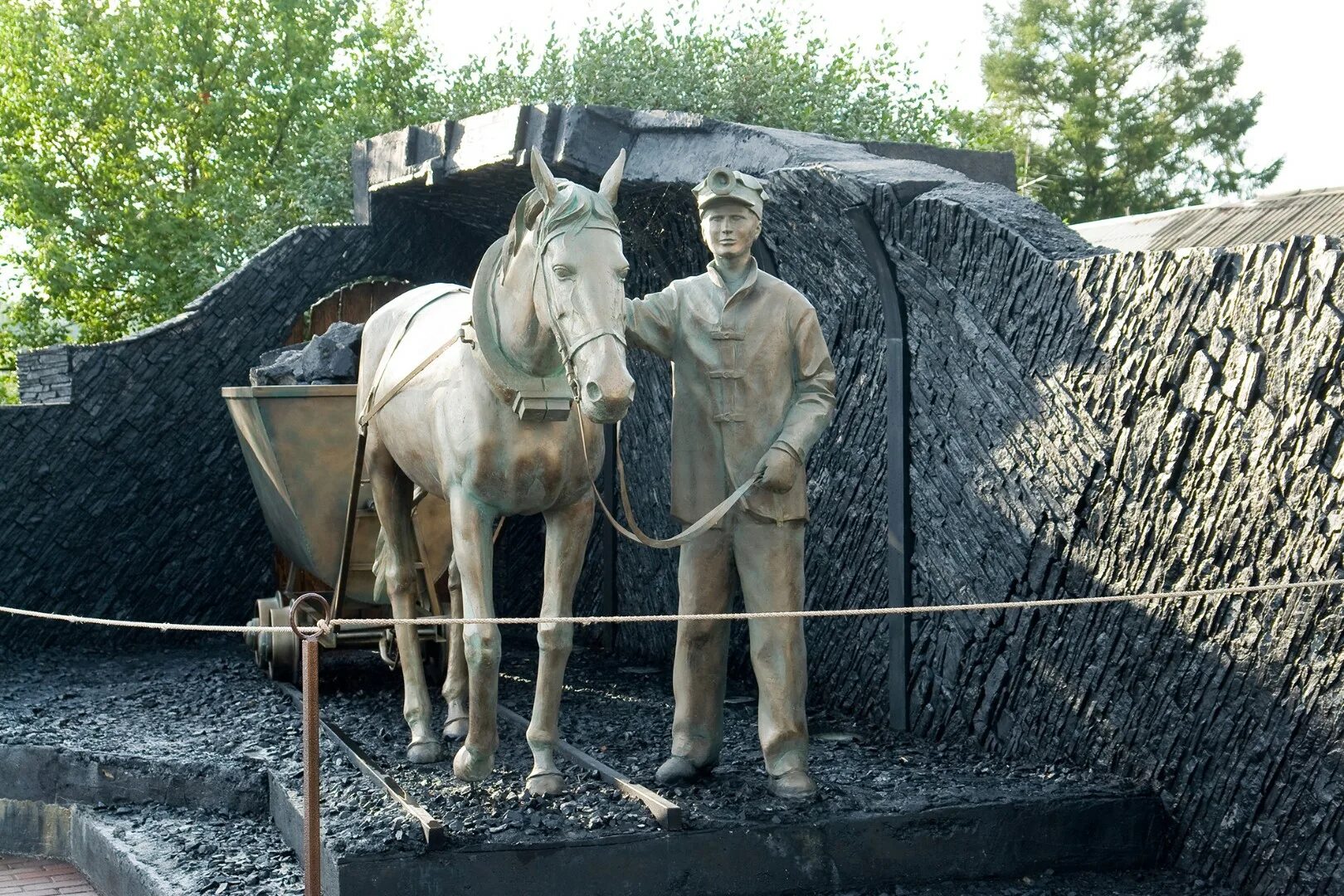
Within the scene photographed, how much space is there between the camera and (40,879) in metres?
6.18

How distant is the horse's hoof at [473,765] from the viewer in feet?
18.0

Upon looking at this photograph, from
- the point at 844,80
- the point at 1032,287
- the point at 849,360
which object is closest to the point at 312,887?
the point at 1032,287

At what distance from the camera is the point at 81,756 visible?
6.41 meters

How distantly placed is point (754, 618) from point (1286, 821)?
74.0 inches

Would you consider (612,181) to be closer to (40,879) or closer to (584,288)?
(584,288)

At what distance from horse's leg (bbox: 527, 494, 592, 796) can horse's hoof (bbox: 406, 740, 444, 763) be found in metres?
0.85

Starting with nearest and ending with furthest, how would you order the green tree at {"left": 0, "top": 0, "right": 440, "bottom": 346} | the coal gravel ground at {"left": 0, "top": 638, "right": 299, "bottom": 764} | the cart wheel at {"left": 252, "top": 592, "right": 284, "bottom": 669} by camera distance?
the coal gravel ground at {"left": 0, "top": 638, "right": 299, "bottom": 764} < the cart wheel at {"left": 252, "top": 592, "right": 284, "bottom": 669} < the green tree at {"left": 0, "top": 0, "right": 440, "bottom": 346}

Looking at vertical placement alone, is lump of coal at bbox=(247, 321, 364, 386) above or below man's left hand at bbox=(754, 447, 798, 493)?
above

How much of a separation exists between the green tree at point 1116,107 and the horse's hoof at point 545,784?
2642 cm

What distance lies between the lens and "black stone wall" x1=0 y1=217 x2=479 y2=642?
9383mm

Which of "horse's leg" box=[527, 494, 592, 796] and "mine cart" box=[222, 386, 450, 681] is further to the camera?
"mine cart" box=[222, 386, 450, 681]

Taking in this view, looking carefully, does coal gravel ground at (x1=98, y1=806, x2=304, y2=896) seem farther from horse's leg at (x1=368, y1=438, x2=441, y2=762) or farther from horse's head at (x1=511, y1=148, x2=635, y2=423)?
horse's head at (x1=511, y1=148, x2=635, y2=423)

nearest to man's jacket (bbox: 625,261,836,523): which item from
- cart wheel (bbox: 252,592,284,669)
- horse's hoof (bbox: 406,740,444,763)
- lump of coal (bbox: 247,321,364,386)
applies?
horse's hoof (bbox: 406,740,444,763)

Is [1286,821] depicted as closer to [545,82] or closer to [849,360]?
[849,360]
